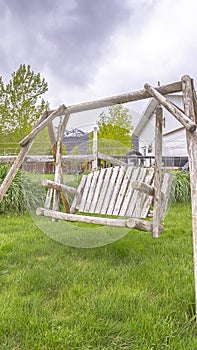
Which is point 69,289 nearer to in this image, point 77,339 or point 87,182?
point 77,339

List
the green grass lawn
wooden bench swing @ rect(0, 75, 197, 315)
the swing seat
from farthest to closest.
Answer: the swing seat, wooden bench swing @ rect(0, 75, 197, 315), the green grass lawn

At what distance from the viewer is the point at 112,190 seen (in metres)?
2.76

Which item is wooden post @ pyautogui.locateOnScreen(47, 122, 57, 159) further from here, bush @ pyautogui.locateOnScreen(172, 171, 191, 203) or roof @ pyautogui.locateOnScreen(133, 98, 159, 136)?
bush @ pyautogui.locateOnScreen(172, 171, 191, 203)

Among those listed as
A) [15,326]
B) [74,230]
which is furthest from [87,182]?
[15,326]

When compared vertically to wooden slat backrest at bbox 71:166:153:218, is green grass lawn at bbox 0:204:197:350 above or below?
below

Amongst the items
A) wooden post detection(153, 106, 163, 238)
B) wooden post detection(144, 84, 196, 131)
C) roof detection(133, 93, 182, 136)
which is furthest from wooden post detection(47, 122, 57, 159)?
wooden post detection(144, 84, 196, 131)

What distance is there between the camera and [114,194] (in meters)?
2.72

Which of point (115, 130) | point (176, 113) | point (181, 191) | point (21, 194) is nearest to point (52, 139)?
point (115, 130)

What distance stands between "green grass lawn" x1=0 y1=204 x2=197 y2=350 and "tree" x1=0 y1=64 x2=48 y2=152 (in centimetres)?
873

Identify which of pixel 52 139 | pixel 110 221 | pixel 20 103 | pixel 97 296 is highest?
pixel 20 103

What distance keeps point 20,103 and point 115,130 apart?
31.4ft

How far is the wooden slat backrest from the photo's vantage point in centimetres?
253

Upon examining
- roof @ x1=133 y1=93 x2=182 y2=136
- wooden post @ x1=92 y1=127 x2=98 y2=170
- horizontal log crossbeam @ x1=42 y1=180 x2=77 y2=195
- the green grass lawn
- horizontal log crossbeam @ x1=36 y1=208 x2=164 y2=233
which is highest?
roof @ x1=133 y1=93 x2=182 y2=136

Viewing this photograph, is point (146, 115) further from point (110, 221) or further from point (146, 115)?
point (110, 221)
